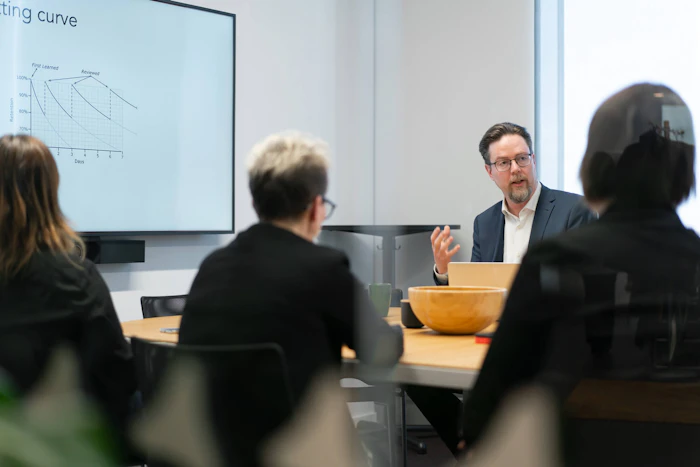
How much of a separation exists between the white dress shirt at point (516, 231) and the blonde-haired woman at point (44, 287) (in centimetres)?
49

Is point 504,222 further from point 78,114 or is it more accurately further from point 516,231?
point 78,114

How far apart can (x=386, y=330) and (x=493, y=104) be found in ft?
1.22

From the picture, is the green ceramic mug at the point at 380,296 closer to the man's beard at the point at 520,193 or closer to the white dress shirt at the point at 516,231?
the white dress shirt at the point at 516,231

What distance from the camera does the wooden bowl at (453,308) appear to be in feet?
4.47

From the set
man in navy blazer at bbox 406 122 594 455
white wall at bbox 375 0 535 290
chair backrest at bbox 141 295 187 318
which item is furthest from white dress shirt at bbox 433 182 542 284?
chair backrest at bbox 141 295 187 318

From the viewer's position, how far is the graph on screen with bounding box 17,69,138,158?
1425 mm

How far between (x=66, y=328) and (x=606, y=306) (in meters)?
0.76

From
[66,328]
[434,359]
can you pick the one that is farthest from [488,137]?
[66,328]

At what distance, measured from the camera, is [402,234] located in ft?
2.66

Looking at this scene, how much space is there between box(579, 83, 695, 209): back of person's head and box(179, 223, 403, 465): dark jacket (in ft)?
0.97

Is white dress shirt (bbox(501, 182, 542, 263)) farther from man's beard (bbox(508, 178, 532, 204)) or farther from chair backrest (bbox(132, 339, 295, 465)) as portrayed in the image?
chair backrest (bbox(132, 339, 295, 465))

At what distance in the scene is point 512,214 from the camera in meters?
1.93

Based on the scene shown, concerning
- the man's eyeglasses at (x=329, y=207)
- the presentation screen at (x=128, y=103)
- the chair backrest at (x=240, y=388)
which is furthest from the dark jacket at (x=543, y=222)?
the presentation screen at (x=128, y=103)

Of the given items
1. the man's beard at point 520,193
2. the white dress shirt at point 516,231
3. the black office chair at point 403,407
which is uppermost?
the man's beard at point 520,193
